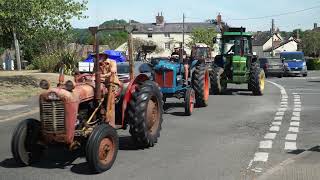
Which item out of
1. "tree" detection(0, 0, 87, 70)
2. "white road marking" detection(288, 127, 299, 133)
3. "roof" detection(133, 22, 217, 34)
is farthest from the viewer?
"roof" detection(133, 22, 217, 34)

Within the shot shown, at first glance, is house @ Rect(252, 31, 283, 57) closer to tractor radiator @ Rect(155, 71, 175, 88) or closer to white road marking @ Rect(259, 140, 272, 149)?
tractor radiator @ Rect(155, 71, 175, 88)

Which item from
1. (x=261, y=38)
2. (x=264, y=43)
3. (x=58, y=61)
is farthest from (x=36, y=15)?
(x=261, y=38)

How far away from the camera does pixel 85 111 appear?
8.51m

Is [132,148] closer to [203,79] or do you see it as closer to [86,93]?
[86,93]

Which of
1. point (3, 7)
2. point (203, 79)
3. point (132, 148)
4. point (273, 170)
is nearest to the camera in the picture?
point (273, 170)

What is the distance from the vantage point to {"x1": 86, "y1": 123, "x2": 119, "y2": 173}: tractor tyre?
7.66 meters

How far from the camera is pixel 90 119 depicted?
27.6 ft

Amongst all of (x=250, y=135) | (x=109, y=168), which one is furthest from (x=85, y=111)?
(x=250, y=135)

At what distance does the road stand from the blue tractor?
0.53 metres

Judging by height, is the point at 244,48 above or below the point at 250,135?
above

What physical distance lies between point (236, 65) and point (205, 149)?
12.6m

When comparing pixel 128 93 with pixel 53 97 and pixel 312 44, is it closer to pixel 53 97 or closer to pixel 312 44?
pixel 53 97

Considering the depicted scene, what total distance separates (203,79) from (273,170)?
885cm

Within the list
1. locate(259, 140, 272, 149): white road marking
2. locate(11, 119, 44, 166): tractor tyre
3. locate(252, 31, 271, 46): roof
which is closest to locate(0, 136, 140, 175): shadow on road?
locate(11, 119, 44, 166): tractor tyre
